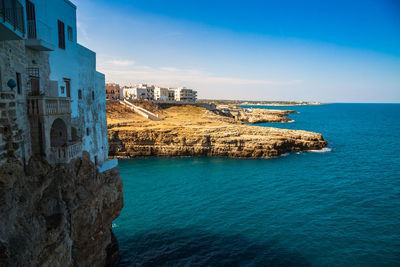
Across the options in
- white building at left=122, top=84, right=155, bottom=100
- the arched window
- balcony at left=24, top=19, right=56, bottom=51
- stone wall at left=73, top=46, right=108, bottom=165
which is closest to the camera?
balcony at left=24, top=19, right=56, bottom=51

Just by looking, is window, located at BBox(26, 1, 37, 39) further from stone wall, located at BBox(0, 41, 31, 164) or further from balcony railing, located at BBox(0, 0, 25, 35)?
stone wall, located at BBox(0, 41, 31, 164)

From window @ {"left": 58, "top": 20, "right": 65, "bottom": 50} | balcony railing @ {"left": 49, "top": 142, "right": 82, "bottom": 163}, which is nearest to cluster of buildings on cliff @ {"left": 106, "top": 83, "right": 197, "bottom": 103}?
window @ {"left": 58, "top": 20, "right": 65, "bottom": 50}

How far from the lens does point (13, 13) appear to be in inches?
380

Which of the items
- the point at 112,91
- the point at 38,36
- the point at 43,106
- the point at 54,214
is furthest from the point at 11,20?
the point at 112,91

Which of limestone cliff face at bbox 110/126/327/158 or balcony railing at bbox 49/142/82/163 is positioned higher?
balcony railing at bbox 49/142/82/163

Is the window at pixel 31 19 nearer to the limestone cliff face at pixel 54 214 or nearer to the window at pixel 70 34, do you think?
the window at pixel 70 34

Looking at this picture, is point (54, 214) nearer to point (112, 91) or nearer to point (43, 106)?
point (43, 106)

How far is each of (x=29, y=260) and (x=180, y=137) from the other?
4505 centimetres

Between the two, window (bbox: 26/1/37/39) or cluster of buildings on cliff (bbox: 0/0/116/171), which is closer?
cluster of buildings on cliff (bbox: 0/0/116/171)

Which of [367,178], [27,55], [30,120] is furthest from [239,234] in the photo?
[367,178]

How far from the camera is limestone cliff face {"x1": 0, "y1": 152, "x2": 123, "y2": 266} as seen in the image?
8.60 meters

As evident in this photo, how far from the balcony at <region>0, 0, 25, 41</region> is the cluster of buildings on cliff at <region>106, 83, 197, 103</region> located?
8972 centimetres

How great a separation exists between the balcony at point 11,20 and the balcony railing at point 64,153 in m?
5.04

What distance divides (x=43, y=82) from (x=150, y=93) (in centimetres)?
11735
